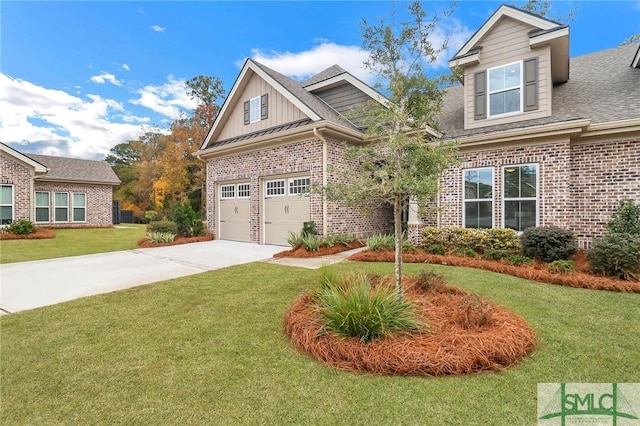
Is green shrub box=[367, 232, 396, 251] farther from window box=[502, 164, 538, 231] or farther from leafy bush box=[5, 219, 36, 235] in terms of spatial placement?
leafy bush box=[5, 219, 36, 235]

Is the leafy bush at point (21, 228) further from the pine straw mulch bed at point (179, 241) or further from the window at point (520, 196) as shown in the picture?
the window at point (520, 196)

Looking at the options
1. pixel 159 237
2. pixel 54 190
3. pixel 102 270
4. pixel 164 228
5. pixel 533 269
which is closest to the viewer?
pixel 533 269

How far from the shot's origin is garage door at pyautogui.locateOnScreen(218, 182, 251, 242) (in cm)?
1288

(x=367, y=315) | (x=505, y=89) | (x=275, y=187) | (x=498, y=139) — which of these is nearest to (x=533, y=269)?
(x=498, y=139)

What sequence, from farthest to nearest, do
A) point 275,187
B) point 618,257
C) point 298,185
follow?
point 275,187 → point 298,185 → point 618,257

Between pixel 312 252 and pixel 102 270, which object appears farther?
pixel 312 252

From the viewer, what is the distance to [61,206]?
20.8 meters

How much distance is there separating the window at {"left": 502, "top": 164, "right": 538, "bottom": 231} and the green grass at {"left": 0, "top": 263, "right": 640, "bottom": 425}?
3.93 m

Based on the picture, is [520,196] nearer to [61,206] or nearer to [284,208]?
[284,208]

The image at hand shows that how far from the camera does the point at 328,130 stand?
10.2m

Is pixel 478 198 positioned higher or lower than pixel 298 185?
lower

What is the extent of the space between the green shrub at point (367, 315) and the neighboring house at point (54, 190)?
20.6 meters

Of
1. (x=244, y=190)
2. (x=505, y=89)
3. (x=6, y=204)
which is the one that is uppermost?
(x=505, y=89)

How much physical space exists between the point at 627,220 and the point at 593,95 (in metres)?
4.27
